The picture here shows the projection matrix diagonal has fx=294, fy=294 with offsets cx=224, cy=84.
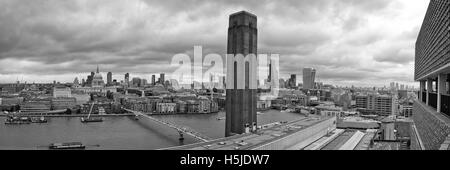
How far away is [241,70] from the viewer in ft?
24.0

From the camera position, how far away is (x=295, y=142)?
229 inches

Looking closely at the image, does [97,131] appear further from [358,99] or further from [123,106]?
[358,99]

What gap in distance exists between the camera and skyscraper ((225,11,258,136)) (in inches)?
279

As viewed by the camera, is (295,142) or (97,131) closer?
(295,142)

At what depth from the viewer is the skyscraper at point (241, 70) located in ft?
23.3
